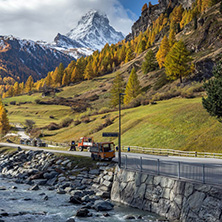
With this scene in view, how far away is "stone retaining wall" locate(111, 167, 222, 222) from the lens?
14.9 m

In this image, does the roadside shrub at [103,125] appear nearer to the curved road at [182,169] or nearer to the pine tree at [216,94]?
the pine tree at [216,94]

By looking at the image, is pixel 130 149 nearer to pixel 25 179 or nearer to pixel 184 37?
pixel 25 179

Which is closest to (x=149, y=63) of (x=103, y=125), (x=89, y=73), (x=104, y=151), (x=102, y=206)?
(x=89, y=73)

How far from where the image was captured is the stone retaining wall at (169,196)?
14.9 meters

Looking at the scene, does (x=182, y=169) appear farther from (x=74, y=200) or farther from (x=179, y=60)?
(x=179, y=60)

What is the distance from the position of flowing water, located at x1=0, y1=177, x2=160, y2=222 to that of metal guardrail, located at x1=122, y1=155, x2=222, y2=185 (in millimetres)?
3513

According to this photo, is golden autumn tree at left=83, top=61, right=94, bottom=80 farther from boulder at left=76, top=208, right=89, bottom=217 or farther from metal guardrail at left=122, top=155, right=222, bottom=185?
boulder at left=76, top=208, right=89, bottom=217

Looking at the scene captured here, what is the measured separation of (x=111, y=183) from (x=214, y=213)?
11.5m

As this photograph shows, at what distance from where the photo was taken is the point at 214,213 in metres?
14.4

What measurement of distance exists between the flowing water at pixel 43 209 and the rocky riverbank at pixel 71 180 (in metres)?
0.30

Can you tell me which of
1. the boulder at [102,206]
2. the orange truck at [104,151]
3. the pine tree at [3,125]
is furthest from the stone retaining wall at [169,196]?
the pine tree at [3,125]

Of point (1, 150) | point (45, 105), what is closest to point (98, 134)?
point (1, 150)

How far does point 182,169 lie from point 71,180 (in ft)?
47.3

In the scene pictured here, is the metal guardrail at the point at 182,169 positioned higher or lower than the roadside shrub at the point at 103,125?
lower
